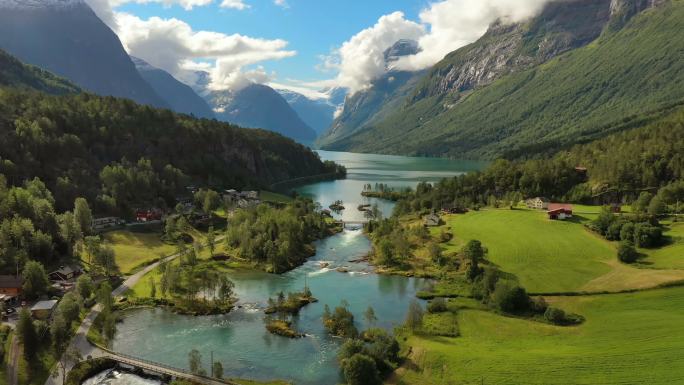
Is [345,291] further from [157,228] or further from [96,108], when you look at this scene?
[96,108]

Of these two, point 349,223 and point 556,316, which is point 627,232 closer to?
point 556,316

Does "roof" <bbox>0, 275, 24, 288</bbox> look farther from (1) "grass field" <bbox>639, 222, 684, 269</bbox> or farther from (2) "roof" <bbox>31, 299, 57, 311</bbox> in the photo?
(1) "grass field" <bbox>639, 222, 684, 269</bbox>

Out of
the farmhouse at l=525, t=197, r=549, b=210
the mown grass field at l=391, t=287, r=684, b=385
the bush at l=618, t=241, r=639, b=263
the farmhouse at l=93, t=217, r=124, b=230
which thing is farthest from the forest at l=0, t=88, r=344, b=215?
the bush at l=618, t=241, r=639, b=263

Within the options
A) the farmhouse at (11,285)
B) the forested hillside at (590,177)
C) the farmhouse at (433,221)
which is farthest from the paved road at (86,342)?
the forested hillside at (590,177)

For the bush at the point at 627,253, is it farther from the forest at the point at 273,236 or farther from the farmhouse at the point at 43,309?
the farmhouse at the point at 43,309

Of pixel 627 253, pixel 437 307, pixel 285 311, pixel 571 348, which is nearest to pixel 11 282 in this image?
pixel 285 311

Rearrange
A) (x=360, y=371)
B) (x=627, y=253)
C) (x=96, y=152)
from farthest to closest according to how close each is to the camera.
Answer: (x=96, y=152)
(x=627, y=253)
(x=360, y=371)
